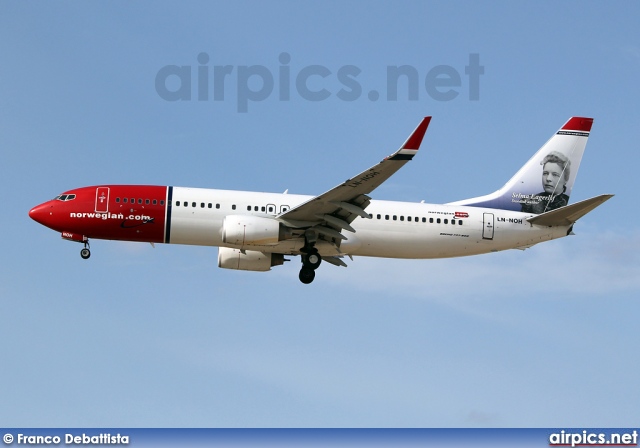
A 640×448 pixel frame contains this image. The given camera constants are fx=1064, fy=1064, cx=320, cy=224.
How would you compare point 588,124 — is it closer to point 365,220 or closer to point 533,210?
point 533,210

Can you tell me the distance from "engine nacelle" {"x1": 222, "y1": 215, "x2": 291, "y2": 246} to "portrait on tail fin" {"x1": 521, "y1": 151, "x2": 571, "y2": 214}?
1342 cm

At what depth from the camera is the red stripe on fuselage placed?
48.2 meters

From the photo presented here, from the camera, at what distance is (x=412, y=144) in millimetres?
43094

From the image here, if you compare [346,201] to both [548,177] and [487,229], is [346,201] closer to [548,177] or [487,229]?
[487,229]

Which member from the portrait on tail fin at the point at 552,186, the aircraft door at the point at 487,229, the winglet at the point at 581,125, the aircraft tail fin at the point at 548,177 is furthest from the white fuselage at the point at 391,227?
the winglet at the point at 581,125

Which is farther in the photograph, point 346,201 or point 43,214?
point 43,214

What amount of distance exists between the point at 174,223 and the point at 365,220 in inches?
347

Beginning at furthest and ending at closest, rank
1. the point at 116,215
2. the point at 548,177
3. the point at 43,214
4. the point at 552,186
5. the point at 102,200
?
the point at 548,177 < the point at 552,186 < the point at 43,214 < the point at 102,200 < the point at 116,215

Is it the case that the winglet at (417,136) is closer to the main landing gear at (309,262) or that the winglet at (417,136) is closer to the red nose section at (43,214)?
the main landing gear at (309,262)

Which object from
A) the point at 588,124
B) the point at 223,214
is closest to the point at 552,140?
the point at 588,124

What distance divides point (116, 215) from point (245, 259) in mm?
6634

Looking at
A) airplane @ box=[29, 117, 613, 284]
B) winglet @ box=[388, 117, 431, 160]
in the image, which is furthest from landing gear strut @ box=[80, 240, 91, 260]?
winglet @ box=[388, 117, 431, 160]

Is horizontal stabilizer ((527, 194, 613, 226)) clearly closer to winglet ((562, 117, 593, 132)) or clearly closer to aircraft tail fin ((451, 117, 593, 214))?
aircraft tail fin ((451, 117, 593, 214))

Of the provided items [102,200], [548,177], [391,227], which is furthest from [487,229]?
[102,200]
